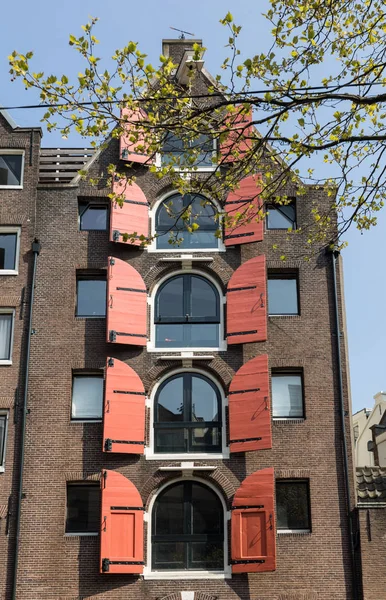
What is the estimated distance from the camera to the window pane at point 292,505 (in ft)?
72.9

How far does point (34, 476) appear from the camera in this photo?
72.8 feet

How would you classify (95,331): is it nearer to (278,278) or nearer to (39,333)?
(39,333)

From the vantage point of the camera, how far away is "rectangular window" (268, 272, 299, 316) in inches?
950

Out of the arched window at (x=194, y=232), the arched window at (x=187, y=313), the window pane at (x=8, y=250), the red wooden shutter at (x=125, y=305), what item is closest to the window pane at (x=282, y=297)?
the arched window at (x=187, y=313)

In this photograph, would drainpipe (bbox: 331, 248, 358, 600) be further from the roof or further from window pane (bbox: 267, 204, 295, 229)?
window pane (bbox: 267, 204, 295, 229)

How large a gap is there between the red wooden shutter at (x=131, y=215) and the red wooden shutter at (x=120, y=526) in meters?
6.88

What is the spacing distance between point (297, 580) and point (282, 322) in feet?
23.4

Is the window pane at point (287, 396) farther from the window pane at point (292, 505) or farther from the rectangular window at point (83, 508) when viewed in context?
the rectangular window at point (83, 508)

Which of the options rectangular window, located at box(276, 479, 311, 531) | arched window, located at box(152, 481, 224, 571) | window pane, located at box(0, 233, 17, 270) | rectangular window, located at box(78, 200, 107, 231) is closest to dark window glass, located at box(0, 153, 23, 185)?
window pane, located at box(0, 233, 17, 270)

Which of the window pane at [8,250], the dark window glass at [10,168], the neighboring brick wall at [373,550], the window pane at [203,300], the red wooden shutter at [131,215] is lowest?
the neighboring brick wall at [373,550]

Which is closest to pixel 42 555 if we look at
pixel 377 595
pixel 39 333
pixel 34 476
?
pixel 34 476

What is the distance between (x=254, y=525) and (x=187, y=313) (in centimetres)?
625

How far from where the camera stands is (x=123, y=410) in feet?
73.2

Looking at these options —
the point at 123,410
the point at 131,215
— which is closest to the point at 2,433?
the point at 123,410
